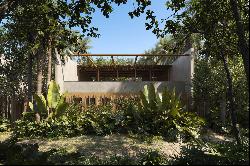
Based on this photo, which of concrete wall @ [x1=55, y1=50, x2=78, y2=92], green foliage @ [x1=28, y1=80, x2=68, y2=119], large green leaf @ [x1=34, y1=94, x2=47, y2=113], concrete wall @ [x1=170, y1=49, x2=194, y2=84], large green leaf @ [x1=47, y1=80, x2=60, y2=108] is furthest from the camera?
concrete wall @ [x1=55, y1=50, x2=78, y2=92]

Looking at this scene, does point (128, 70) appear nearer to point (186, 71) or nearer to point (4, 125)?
point (186, 71)

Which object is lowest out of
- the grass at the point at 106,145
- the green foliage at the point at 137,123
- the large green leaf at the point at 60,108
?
the grass at the point at 106,145

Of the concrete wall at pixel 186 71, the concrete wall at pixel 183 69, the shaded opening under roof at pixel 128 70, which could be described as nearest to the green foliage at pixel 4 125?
the concrete wall at pixel 186 71

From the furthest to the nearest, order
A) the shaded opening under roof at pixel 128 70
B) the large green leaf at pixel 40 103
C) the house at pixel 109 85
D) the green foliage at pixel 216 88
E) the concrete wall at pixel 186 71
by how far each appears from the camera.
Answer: the shaded opening under roof at pixel 128 70 < the house at pixel 109 85 < the concrete wall at pixel 186 71 < the green foliage at pixel 216 88 < the large green leaf at pixel 40 103

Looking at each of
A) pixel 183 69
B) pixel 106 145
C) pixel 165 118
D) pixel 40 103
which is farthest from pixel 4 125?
pixel 183 69

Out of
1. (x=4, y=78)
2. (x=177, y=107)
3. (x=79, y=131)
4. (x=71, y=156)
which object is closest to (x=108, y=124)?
(x=79, y=131)

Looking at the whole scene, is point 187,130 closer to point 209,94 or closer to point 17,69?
point 209,94

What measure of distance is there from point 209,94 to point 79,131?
8.12 metres

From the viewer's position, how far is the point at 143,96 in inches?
598

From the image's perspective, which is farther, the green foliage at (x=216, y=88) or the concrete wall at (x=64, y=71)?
the concrete wall at (x=64, y=71)

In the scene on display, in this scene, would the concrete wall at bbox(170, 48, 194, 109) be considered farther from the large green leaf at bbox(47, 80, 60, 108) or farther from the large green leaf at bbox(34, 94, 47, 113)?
the large green leaf at bbox(34, 94, 47, 113)

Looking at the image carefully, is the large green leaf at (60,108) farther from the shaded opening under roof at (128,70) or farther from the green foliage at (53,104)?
the shaded opening under roof at (128,70)

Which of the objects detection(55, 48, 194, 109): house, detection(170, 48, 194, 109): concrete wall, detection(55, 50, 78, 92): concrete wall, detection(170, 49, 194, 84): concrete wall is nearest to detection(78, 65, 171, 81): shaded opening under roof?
detection(170, 49, 194, 84): concrete wall

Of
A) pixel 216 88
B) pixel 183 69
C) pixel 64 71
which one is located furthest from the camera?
pixel 183 69
